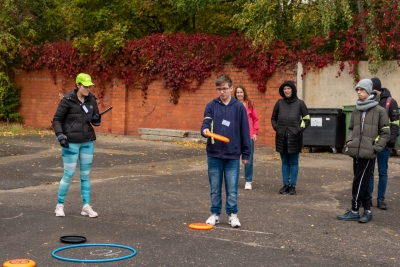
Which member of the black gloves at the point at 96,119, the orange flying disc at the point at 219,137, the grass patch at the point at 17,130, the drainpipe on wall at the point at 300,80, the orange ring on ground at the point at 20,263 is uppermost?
the drainpipe on wall at the point at 300,80

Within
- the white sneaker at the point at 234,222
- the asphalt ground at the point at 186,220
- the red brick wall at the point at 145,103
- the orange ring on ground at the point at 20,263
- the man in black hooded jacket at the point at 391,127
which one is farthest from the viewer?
the red brick wall at the point at 145,103

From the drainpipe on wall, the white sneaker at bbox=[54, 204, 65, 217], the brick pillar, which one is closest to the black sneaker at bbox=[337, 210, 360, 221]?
the white sneaker at bbox=[54, 204, 65, 217]

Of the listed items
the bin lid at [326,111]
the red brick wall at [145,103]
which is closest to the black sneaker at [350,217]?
the bin lid at [326,111]

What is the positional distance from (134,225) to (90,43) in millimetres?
15959

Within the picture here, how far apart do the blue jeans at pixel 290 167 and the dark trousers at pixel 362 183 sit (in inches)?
85.6

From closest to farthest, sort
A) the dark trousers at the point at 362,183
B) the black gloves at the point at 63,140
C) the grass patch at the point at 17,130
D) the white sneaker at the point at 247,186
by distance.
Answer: the black gloves at the point at 63,140
the dark trousers at the point at 362,183
the white sneaker at the point at 247,186
the grass patch at the point at 17,130

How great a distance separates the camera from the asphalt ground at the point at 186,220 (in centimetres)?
698

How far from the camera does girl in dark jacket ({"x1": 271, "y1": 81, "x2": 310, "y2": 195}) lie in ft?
36.3

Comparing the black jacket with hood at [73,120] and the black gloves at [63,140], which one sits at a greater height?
the black jacket with hood at [73,120]

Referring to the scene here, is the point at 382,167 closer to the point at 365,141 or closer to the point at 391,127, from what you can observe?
the point at 391,127

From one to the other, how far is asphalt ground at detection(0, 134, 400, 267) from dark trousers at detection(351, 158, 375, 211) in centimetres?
30

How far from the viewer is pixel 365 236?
805 cm

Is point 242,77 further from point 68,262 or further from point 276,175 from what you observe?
point 68,262

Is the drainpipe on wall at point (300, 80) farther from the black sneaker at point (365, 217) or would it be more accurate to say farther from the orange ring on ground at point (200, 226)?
the orange ring on ground at point (200, 226)
